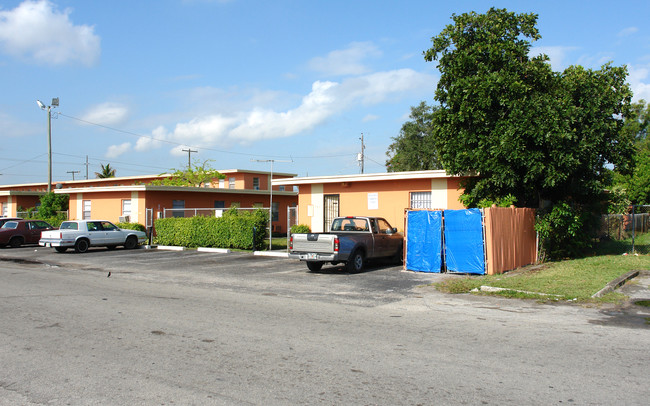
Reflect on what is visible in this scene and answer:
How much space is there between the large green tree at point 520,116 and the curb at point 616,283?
11.4ft

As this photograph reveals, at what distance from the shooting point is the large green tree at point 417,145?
4941 cm

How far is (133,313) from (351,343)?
4.34 metres

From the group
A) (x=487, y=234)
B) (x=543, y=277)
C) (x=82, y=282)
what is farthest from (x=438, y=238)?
(x=82, y=282)

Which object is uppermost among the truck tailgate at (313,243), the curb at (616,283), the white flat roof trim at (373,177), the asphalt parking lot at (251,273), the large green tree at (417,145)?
the large green tree at (417,145)

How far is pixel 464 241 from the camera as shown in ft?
49.0

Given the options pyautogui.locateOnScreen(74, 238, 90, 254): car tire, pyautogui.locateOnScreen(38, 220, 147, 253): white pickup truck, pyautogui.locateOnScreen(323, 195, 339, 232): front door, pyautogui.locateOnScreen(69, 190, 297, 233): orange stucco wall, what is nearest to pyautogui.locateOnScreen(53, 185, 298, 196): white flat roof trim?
pyautogui.locateOnScreen(69, 190, 297, 233): orange stucco wall

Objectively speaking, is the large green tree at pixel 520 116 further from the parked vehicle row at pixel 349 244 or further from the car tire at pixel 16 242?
the car tire at pixel 16 242

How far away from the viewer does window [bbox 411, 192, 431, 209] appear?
21.0m

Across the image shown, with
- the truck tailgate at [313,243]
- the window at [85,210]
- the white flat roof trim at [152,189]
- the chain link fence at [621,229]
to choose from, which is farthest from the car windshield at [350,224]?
the window at [85,210]

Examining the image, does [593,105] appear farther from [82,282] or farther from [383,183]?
[82,282]

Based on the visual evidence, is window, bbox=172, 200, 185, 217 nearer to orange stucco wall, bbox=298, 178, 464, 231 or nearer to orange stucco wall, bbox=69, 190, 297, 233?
orange stucco wall, bbox=69, 190, 297, 233

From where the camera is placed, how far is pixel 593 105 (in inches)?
664

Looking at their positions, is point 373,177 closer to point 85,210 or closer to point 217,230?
point 217,230

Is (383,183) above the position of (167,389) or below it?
above
